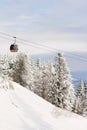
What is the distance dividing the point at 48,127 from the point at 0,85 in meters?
3.71

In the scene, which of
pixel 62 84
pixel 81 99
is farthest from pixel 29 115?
pixel 81 99

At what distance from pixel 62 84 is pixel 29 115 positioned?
4919cm

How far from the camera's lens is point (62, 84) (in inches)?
2798

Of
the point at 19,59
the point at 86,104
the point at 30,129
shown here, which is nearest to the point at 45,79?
the point at 19,59

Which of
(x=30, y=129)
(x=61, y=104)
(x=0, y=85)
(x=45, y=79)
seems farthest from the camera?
(x=45, y=79)

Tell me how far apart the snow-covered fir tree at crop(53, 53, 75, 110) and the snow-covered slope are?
44.3 m

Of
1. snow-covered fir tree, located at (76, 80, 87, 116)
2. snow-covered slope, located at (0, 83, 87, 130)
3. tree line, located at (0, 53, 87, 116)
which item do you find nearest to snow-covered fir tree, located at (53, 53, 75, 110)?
tree line, located at (0, 53, 87, 116)

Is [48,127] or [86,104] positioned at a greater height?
[48,127]

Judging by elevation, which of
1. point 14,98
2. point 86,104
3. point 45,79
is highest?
Answer: point 14,98

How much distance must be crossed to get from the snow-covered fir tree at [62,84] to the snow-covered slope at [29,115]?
4431 centimetres

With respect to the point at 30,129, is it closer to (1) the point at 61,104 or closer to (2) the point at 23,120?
(2) the point at 23,120

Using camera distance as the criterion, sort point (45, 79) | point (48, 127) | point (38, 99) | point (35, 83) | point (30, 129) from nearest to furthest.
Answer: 1. point (30, 129)
2. point (48, 127)
3. point (38, 99)
4. point (45, 79)
5. point (35, 83)

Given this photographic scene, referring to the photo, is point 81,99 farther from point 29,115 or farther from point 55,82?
point 29,115

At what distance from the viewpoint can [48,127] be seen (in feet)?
71.8
